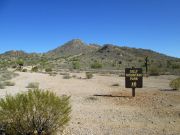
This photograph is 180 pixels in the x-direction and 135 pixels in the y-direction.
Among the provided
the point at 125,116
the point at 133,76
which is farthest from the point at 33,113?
the point at 133,76

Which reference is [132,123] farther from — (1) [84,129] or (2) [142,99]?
(2) [142,99]

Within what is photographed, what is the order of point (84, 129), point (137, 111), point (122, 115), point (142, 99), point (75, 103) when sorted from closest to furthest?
point (84, 129), point (122, 115), point (137, 111), point (75, 103), point (142, 99)

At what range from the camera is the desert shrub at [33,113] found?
10508 mm

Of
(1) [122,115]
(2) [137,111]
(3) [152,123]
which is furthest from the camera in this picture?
(2) [137,111]

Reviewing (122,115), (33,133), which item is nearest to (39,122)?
(33,133)

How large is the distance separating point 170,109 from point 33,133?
840cm

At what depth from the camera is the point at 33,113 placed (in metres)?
10.6

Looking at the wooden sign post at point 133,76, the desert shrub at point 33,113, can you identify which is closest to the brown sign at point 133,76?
the wooden sign post at point 133,76

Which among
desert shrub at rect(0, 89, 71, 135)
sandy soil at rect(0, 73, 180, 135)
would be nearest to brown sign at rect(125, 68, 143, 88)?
sandy soil at rect(0, 73, 180, 135)

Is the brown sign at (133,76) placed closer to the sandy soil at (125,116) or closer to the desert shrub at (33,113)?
the sandy soil at (125,116)

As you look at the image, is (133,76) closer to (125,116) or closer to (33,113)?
(125,116)

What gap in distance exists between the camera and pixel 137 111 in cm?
1628

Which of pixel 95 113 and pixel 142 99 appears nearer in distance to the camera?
pixel 95 113

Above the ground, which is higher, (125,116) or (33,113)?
(33,113)
